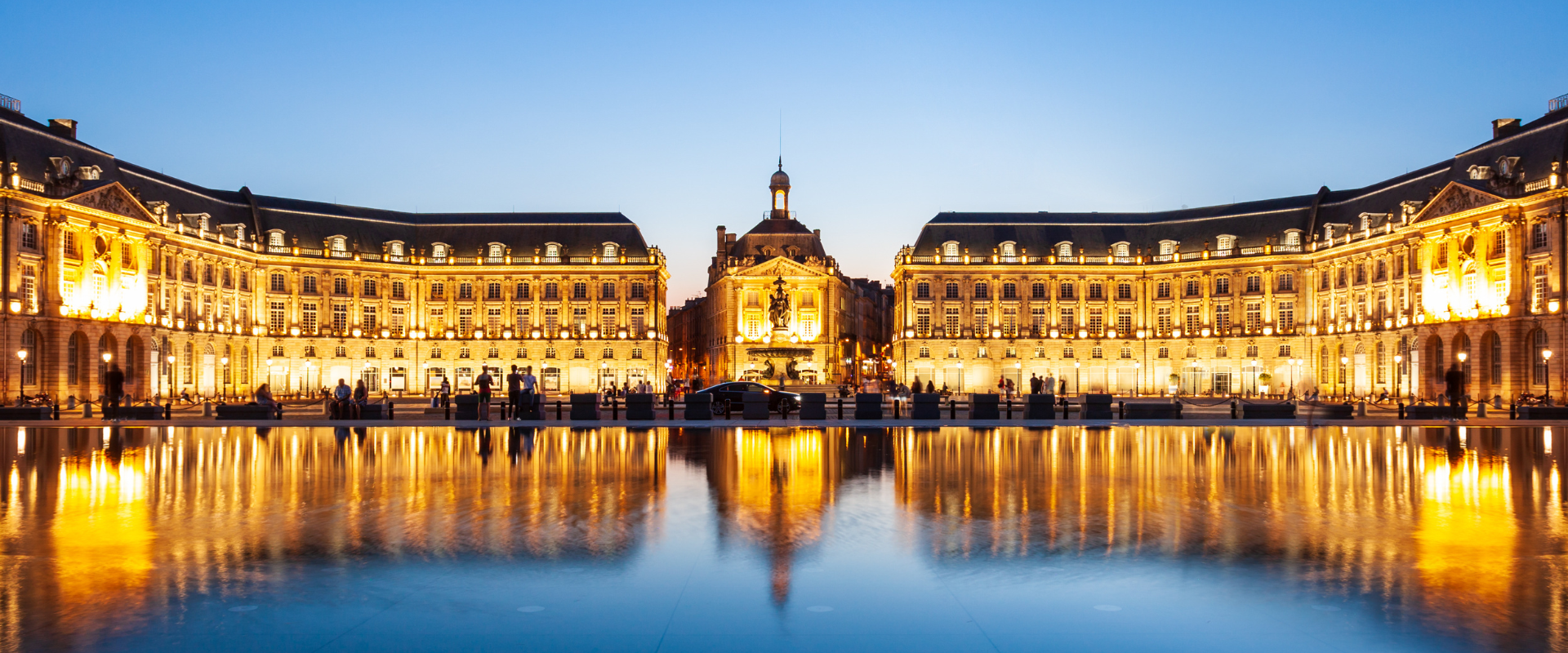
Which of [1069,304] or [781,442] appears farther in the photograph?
[1069,304]

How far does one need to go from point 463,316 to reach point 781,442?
7365 cm

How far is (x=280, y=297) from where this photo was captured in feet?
279

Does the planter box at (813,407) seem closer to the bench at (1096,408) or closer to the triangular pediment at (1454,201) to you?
the bench at (1096,408)

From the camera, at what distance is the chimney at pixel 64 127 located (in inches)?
2430

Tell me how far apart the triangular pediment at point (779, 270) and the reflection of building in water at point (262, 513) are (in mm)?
73679

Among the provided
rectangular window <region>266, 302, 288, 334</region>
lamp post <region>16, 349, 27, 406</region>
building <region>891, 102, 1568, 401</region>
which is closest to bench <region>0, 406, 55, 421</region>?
lamp post <region>16, 349, 27, 406</region>

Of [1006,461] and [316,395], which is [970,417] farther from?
[316,395]

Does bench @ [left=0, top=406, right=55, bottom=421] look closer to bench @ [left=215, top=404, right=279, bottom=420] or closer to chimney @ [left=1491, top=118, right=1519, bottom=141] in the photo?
bench @ [left=215, top=404, right=279, bottom=420]

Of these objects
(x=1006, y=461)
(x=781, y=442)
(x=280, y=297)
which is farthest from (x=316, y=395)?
(x=1006, y=461)

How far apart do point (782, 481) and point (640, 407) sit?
722 inches

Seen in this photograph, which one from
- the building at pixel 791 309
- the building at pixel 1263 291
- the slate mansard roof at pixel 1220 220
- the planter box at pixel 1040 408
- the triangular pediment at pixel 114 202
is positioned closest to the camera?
the planter box at pixel 1040 408

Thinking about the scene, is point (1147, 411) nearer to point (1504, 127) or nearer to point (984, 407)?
point (984, 407)

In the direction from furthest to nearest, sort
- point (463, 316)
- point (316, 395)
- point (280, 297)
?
point (463, 316) → point (280, 297) → point (316, 395)

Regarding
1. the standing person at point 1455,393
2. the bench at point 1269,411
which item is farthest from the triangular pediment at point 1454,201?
the bench at point 1269,411
